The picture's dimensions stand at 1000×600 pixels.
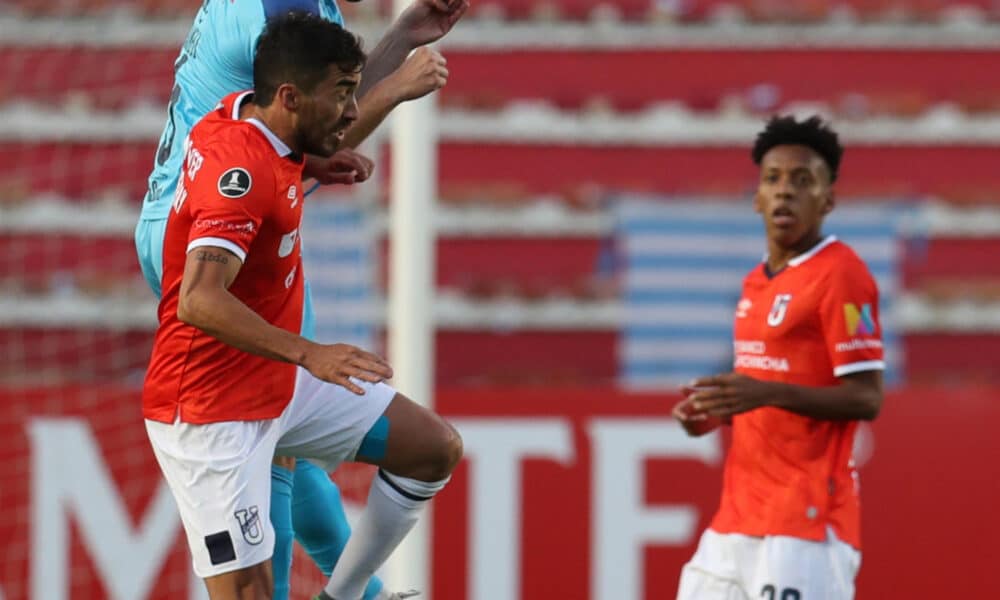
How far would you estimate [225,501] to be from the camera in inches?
139

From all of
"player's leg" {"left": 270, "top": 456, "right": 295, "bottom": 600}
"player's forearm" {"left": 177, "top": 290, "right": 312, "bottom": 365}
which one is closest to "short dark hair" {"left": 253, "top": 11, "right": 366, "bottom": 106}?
"player's forearm" {"left": 177, "top": 290, "right": 312, "bottom": 365}

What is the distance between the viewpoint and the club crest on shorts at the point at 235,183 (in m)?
3.32

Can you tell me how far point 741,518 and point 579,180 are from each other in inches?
308

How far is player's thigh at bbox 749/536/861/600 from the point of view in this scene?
4.34 metres

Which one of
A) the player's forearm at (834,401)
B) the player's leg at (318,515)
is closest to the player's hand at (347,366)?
the player's leg at (318,515)

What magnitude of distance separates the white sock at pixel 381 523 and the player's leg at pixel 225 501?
357 millimetres

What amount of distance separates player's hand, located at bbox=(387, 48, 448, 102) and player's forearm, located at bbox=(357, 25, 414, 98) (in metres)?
0.28

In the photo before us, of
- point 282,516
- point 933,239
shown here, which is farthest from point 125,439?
point 933,239

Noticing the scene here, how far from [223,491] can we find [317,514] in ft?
2.12

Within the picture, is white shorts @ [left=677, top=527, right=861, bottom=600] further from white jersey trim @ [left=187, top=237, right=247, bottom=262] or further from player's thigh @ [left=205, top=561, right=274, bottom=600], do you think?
white jersey trim @ [left=187, top=237, right=247, bottom=262]

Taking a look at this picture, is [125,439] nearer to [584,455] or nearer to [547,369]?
[584,455]

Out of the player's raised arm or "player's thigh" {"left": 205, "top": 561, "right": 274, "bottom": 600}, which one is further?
"player's thigh" {"left": 205, "top": 561, "right": 274, "bottom": 600}

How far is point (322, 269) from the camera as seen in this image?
7.43 m

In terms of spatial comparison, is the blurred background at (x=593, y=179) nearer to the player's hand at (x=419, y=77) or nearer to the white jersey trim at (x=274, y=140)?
the player's hand at (x=419, y=77)
